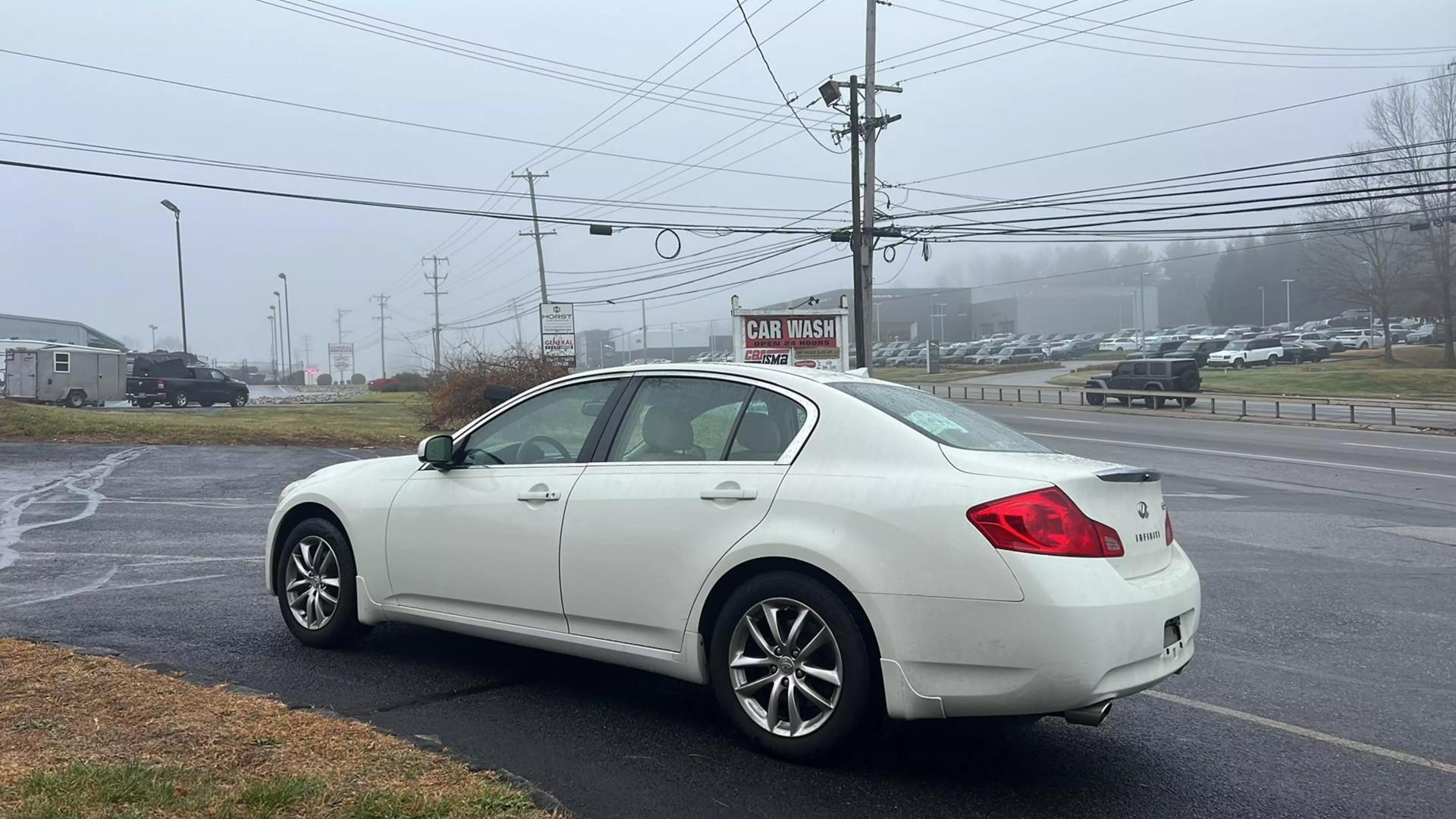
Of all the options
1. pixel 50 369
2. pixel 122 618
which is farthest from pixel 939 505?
pixel 50 369

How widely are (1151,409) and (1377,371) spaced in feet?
54.1

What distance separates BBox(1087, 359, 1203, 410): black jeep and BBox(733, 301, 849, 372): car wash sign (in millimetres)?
19403

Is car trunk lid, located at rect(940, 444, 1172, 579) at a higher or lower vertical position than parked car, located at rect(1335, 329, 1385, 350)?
lower

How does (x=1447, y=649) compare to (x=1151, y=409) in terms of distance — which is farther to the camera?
(x=1151, y=409)

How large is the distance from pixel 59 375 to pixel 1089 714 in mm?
43002

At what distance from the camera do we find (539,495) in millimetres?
5055

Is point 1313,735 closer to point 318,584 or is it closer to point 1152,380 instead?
point 318,584

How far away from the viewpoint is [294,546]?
20.1 ft

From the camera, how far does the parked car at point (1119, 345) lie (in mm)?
79938

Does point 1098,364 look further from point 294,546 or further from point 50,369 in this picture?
point 294,546

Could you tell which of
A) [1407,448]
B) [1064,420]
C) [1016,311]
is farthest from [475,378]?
[1016,311]

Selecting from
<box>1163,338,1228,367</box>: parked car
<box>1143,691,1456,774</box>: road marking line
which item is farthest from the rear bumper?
<box>1163,338,1228,367</box>: parked car

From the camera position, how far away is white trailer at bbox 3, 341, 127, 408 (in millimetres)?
38594

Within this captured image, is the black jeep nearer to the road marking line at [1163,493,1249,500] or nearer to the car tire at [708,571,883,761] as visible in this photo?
the road marking line at [1163,493,1249,500]
